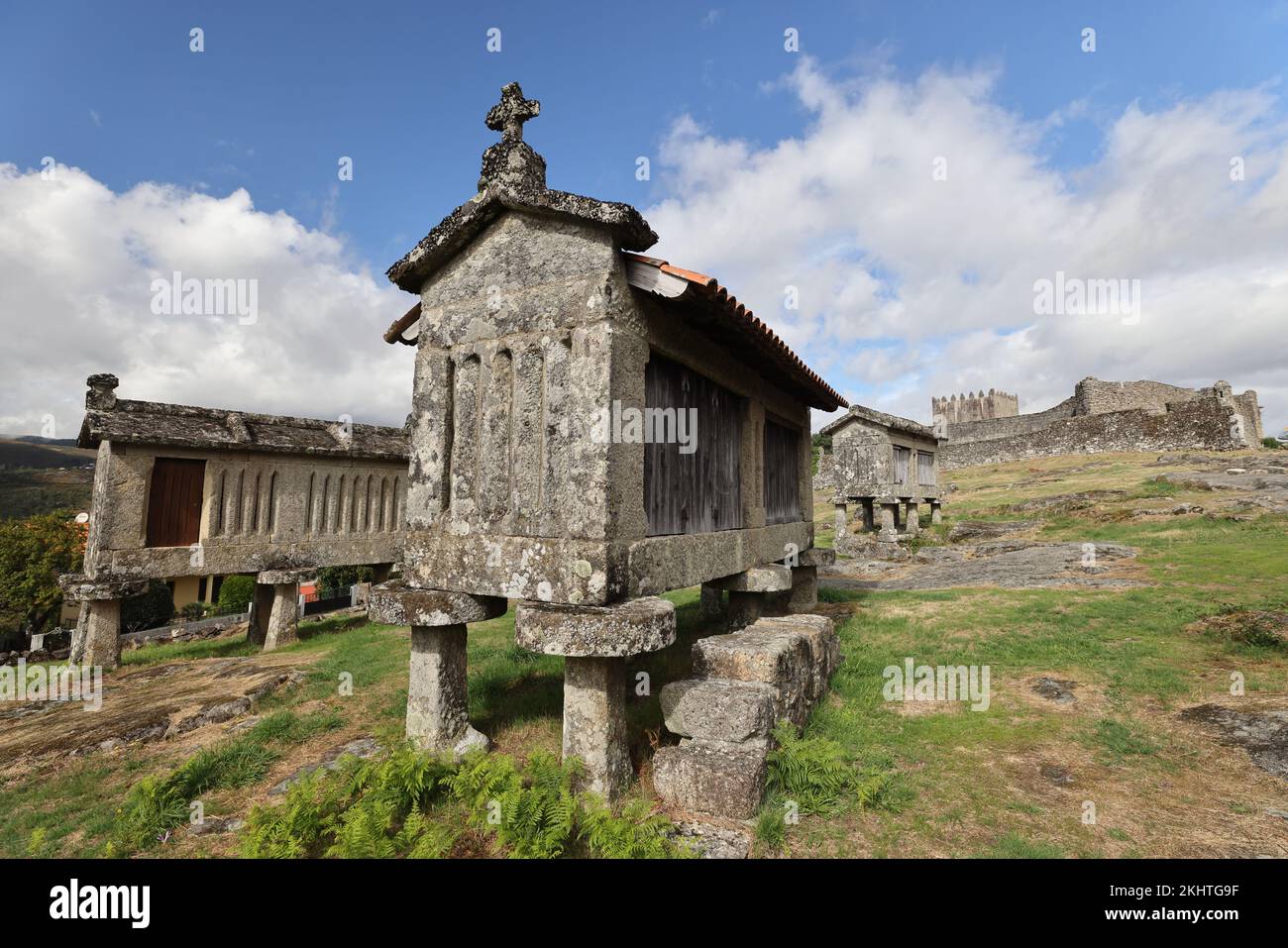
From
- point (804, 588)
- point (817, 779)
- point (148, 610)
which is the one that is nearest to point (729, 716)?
point (817, 779)

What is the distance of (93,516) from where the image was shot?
8727 millimetres

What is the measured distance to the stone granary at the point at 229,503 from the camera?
28.7ft

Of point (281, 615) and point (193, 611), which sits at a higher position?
point (281, 615)

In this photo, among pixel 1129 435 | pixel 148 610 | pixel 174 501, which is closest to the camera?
pixel 174 501

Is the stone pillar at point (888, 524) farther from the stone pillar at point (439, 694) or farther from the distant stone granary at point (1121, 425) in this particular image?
the stone pillar at point (439, 694)

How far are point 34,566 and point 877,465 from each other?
25538 mm

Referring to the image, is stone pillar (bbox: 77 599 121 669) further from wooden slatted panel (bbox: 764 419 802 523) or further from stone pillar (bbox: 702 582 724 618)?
wooden slatted panel (bbox: 764 419 802 523)

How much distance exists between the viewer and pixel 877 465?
17250 mm

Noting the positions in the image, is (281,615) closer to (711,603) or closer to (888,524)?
(711,603)

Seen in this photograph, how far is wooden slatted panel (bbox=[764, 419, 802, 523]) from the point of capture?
855 cm

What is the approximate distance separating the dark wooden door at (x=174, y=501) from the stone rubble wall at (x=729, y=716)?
29.1 ft

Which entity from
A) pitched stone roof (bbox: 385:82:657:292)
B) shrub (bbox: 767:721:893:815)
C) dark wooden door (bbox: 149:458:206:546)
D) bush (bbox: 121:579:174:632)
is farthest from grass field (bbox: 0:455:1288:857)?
bush (bbox: 121:579:174:632)

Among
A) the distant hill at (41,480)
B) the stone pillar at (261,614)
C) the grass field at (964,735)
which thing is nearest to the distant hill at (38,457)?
the distant hill at (41,480)
